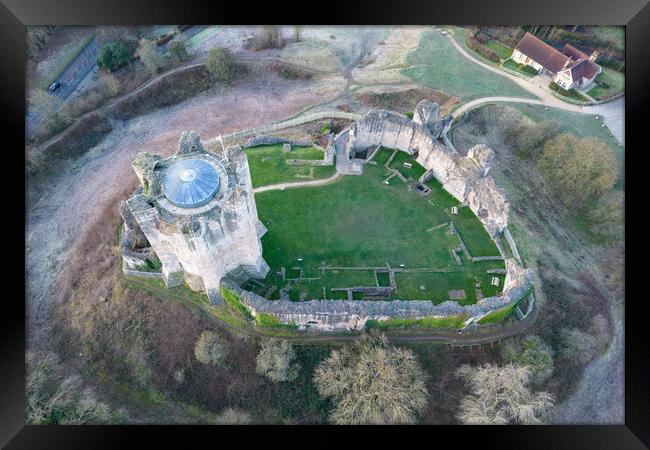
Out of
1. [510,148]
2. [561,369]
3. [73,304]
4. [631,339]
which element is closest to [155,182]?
[73,304]

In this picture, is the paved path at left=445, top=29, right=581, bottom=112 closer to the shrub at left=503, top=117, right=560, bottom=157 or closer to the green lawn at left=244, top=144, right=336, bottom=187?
the shrub at left=503, top=117, right=560, bottom=157

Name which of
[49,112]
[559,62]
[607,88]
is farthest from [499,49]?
[49,112]

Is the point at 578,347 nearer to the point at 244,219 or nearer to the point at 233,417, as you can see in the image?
the point at 233,417

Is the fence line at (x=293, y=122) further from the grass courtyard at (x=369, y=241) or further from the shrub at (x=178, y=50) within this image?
the shrub at (x=178, y=50)

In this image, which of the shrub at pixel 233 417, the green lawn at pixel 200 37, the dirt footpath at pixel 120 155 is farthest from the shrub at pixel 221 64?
the shrub at pixel 233 417

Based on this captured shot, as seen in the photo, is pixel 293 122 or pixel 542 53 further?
pixel 542 53

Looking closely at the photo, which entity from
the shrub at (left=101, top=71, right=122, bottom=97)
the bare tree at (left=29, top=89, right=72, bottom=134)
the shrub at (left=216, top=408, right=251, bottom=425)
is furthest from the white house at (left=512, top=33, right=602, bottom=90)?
the bare tree at (left=29, top=89, right=72, bottom=134)
